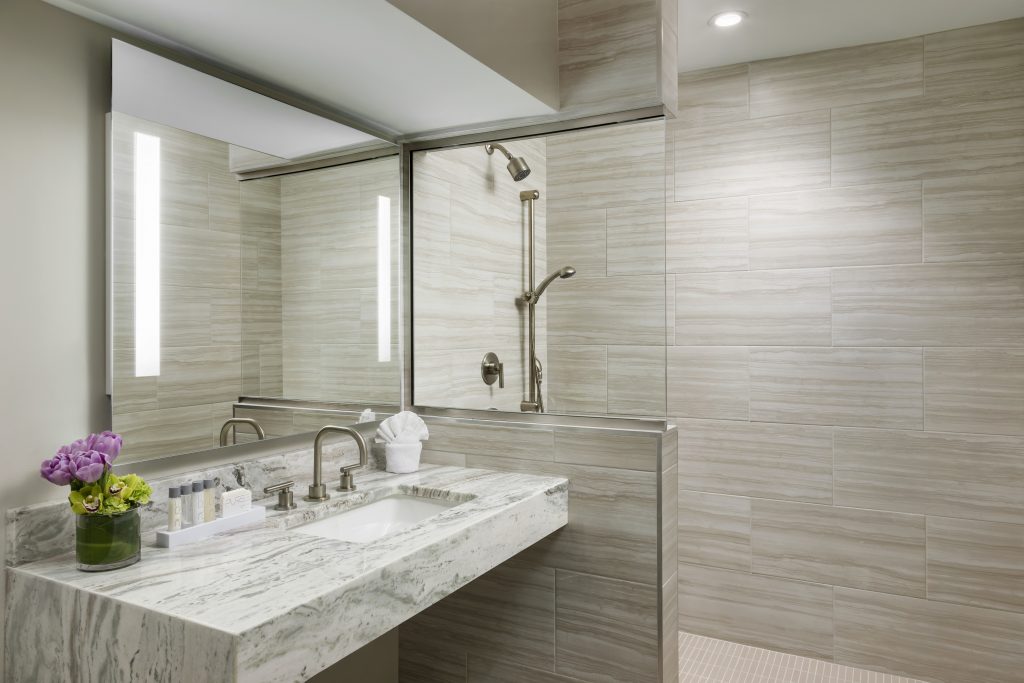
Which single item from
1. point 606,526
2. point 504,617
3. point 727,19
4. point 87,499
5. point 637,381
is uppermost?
point 727,19

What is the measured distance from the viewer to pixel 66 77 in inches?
53.9

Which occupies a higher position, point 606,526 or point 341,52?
point 341,52

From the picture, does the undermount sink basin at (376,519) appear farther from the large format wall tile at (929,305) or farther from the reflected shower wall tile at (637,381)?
the large format wall tile at (929,305)

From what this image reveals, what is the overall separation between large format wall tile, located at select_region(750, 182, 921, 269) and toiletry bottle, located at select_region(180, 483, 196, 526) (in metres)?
2.29

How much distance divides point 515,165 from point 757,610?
2087mm

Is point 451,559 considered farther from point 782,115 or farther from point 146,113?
point 782,115

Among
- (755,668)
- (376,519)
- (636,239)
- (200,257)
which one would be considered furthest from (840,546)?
(200,257)

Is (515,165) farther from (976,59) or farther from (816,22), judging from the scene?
(976,59)

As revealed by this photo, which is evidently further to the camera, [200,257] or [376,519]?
[376,519]

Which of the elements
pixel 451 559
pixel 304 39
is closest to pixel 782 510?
pixel 451 559

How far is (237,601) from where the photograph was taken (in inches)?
42.4

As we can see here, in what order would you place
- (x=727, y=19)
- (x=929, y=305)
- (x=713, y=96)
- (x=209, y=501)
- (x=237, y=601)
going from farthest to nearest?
(x=713, y=96) → (x=929, y=305) → (x=727, y=19) → (x=209, y=501) → (x=237, y=601)

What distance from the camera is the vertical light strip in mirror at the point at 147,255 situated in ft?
4.86

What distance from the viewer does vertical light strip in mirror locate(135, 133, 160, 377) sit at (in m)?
1.48
